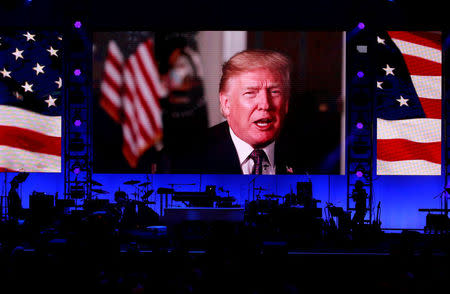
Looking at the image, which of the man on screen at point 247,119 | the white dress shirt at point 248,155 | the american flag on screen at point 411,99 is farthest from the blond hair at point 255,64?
the american flag on screen at point 411,99

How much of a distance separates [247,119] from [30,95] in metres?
4.98

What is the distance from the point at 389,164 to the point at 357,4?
3.75 meters

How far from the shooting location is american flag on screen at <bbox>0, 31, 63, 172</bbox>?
1195 centimetres

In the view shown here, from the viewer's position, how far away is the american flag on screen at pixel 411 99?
11883mm

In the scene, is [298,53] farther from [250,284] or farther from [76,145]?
[250,284]

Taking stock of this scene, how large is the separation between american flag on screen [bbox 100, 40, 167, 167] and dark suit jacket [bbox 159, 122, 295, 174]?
2.03ft

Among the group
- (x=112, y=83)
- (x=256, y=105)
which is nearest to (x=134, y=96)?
(x=112, y=83)

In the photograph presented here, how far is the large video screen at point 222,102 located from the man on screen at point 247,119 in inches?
0.9

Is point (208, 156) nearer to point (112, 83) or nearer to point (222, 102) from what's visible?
point (222, 102)

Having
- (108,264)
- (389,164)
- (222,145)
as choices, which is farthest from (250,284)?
(389,164)

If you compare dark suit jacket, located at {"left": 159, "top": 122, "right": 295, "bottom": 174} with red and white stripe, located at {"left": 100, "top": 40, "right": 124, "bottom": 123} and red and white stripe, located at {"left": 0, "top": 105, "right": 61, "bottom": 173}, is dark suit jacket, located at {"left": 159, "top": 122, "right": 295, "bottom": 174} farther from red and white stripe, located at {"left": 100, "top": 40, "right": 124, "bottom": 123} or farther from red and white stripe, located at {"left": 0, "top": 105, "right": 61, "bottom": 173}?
red and white stripe, located at {"left": 0, "top": 105, "right": 61, "bottom": 173}

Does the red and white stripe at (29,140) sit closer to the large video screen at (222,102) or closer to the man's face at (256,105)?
the large video screen at (222,102)

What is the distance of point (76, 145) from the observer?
11.7 meters

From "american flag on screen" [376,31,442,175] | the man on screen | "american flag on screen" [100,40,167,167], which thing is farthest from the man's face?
"american flag on screen" [376,31,442,175]
